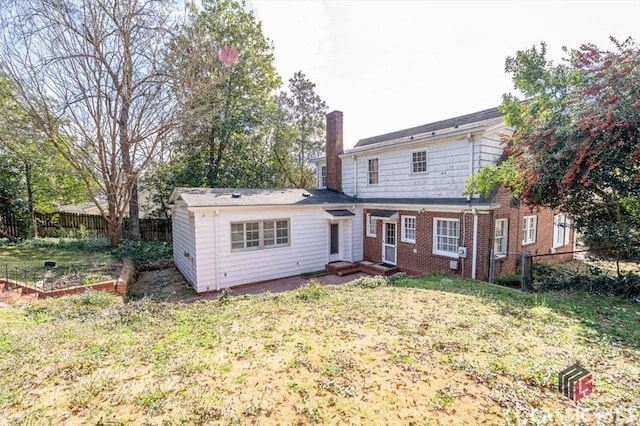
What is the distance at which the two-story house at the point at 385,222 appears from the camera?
10.0 metres

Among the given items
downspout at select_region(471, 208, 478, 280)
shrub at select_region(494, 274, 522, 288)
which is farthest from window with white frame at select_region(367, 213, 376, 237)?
shrub at select_region(494, 274, 522, 288)

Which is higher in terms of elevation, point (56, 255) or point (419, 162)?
point (419, 162)

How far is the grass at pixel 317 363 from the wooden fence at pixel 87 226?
44.0ft

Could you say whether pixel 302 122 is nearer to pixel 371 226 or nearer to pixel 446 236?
pixel 371 226

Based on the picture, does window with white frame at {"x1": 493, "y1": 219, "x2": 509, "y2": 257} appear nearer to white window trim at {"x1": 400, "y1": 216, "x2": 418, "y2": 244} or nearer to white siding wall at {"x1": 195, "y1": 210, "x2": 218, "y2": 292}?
white window trim at {"x1": 400, "y1": 216, "x2": 418, "y2": 244}

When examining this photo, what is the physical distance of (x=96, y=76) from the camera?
12094 mm

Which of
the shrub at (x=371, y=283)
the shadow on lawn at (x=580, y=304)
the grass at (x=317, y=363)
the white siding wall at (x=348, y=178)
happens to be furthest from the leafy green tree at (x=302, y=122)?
the grass at (x=317, y=363)

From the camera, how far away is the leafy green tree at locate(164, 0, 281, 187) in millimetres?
18516

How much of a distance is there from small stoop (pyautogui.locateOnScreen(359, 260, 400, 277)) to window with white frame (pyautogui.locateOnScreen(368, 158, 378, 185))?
368cm

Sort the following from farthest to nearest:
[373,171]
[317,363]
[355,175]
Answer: [355,175] < [373,171] < [317,363]

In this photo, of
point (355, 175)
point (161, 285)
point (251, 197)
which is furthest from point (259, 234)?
point (355, 175)

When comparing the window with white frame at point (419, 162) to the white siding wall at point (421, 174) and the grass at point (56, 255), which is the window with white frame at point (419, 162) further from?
the grass at point (56, 255)

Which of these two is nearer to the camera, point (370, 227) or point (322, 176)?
point (370, 227)

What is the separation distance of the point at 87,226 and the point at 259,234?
14472 millimetres
